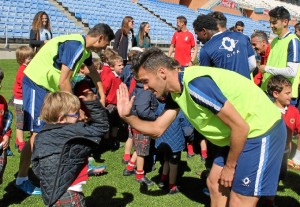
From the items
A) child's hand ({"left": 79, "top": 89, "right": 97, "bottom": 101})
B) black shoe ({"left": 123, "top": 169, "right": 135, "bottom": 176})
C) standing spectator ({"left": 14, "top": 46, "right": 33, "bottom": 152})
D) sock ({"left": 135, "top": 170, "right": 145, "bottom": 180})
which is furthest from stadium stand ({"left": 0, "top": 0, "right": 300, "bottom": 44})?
child's hand ({"left": 79, "top": 89, "right": 97, "bottom": 101})

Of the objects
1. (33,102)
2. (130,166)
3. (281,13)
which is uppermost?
(281,13)

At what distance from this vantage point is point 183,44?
9617mm

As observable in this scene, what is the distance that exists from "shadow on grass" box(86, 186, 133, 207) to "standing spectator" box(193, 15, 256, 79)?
1.80m

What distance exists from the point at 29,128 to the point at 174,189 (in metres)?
1.85

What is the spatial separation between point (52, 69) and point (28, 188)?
1401 mm

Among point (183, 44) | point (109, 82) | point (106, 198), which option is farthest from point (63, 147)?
point (183, 44)

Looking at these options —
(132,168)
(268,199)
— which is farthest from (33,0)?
(268,199)

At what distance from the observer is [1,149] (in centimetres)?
364

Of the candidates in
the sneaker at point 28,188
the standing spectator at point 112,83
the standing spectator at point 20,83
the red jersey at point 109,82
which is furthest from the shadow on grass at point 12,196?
the red jersey at point 109,82

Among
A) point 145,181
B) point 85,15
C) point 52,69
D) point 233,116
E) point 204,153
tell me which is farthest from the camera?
point 85,15

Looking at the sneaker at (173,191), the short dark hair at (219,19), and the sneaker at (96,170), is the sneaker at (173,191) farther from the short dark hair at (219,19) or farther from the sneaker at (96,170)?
the short dark hair at (219,19)

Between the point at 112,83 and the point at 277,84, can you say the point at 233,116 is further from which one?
the point at 112,83

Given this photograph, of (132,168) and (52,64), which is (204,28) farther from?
(132,168)

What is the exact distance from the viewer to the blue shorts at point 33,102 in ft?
14.0
